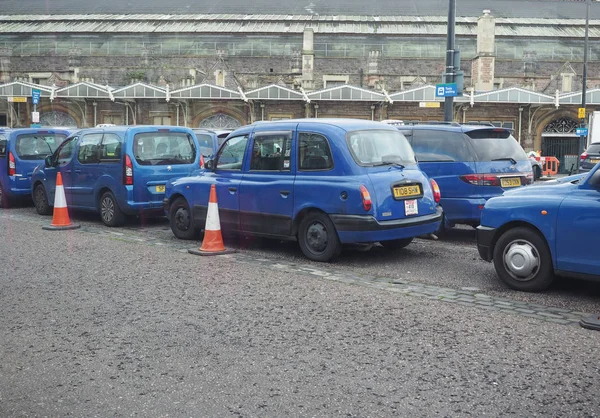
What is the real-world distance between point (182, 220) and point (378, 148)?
144 inches

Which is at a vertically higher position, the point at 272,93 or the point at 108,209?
the point at 272,93

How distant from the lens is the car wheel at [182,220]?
35.3ft

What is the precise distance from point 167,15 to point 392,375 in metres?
57.3

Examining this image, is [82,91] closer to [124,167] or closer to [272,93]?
[272,93]

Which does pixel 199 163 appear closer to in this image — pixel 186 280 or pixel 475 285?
pixel 186 280

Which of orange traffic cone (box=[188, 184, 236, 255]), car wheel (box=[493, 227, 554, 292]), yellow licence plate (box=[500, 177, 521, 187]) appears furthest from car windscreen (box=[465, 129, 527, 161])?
orange traffic cone (box=[188, 184, 236, 255])

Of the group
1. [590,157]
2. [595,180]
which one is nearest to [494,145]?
[595,180]

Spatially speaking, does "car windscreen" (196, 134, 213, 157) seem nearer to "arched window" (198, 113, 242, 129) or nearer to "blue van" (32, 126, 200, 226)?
"blue van" (32, 126, 200, 226)

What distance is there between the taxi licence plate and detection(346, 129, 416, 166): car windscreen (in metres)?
0.41

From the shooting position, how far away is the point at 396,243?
9617mm

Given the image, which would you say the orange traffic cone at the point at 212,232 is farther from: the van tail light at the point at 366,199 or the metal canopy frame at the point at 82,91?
the metal canopy frame at the point at 82,91

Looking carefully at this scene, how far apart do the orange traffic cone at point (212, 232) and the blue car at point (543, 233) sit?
372 cm

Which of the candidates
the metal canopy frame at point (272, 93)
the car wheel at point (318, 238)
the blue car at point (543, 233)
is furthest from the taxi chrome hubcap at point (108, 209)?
the metal canopy frame at point (272, 93)

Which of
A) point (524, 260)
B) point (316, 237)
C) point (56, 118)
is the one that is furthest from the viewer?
point (56, 118)
